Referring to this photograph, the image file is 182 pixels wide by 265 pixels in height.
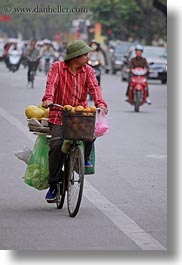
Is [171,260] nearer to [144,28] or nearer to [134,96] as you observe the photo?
[134,96]

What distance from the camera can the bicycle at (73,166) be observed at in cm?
935

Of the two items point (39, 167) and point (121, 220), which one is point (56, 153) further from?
point (121, 220)

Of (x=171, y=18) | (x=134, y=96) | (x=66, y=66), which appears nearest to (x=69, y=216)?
(x=66, y=66)

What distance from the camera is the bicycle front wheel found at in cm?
951

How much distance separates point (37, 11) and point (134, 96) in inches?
623

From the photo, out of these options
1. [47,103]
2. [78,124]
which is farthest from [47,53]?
[78,124]

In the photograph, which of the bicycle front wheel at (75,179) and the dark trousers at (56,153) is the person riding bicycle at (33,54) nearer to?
the dark trousers at (56,153)

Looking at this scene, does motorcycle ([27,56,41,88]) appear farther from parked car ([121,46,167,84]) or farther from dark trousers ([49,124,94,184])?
dark trousers ([49,124,94,184])

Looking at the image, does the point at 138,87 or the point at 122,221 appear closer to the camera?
the point at 122,221

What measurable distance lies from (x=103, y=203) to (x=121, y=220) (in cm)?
107

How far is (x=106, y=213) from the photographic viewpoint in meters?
10.1

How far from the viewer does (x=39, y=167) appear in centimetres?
1012

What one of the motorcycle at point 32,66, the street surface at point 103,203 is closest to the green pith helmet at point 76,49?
the street surface at point 103,203

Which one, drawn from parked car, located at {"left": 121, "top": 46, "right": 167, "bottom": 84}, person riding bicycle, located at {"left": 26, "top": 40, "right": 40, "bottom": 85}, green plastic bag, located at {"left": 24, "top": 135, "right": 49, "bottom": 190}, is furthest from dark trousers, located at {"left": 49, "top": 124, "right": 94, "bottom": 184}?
parked car, located at {"left": 121, "top": 46, "right": 167, "bottom": 84}
